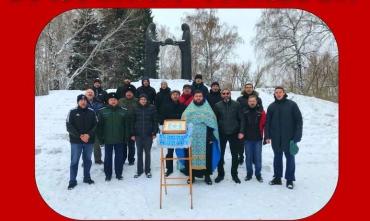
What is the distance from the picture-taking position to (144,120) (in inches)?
280

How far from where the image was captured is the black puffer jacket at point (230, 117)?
22.4 feet

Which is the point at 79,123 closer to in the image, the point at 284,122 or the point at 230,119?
the point at 230,119

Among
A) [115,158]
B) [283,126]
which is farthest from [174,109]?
[283,126]

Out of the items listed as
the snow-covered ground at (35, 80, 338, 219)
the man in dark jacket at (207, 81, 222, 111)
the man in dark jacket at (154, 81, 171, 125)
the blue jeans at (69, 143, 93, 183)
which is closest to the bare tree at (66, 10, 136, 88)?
the snow-covered ground at (35, 80, 338, 219)

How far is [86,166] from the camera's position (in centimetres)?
696

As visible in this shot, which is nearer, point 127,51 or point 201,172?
point 201,172

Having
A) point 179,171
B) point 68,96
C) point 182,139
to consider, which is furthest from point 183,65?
point 182,139

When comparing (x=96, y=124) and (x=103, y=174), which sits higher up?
(x=96, y=124)

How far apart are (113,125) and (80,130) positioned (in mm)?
624

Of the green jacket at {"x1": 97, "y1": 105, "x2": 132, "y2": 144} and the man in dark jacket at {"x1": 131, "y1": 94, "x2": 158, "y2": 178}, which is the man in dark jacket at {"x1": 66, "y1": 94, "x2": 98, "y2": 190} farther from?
the man in dark jacket at {"x1": 131, "y1": 94, "x2": 158, "y2": 178}

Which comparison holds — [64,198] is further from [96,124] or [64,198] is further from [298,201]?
[298,201]

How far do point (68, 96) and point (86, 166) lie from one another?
296 inches

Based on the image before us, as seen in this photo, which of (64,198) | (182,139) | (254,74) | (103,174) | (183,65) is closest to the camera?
(182,139)

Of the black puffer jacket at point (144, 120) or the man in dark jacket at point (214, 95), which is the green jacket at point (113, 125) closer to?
the black puffer jacket at point (144, 120)
